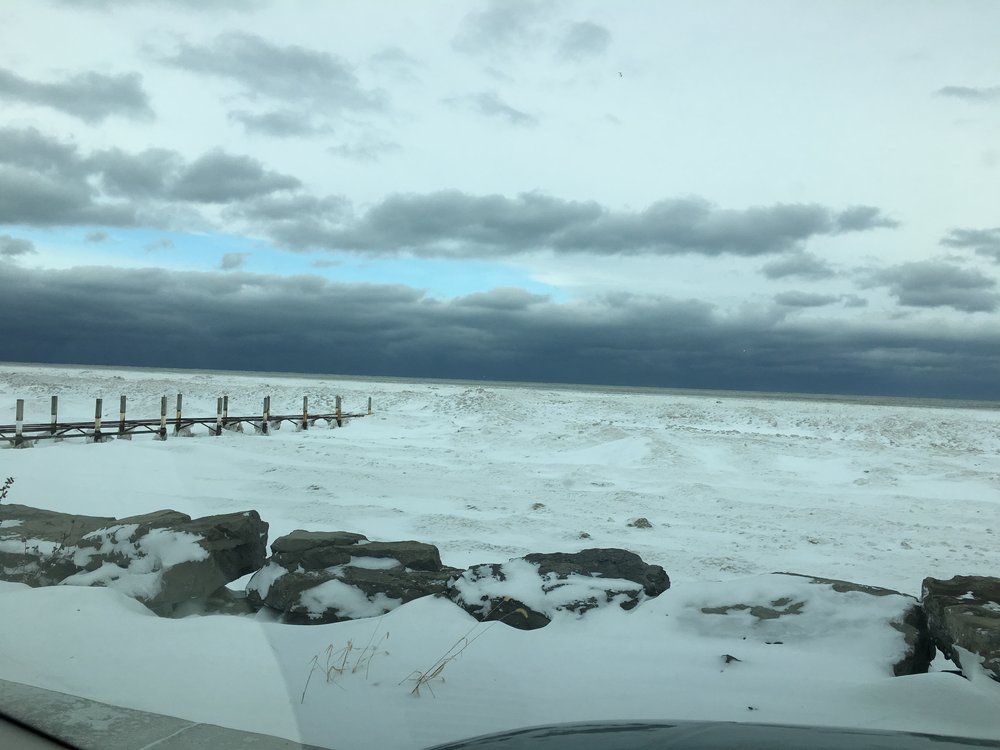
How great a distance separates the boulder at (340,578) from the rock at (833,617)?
7.28 feet

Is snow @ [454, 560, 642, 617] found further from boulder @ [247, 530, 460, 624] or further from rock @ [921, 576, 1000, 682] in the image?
rock @ [921, 576, 1000, 682]

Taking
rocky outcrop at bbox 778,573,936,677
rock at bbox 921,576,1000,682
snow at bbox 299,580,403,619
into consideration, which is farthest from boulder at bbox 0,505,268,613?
rock at bbox 921,576,1000,682

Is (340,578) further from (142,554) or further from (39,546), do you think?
(39,546)

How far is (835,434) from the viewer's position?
83.0 ft

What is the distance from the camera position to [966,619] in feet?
13.3

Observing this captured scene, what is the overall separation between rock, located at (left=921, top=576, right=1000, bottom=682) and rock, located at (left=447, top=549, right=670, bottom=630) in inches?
72.2

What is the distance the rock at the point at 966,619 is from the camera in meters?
3.80

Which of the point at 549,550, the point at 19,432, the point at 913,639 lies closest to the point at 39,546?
the point at 549,550

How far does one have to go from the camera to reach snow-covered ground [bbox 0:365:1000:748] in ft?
12.5

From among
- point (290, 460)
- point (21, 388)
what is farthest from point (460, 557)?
point (21, 388)

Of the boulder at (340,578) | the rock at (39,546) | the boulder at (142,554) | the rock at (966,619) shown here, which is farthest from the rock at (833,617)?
the rock at (39,546)

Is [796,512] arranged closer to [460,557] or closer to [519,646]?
[460,557]

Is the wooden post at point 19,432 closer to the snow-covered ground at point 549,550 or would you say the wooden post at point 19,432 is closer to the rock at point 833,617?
the snow-covered ground at point 549,550

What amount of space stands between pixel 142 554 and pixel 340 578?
5.63 feet
